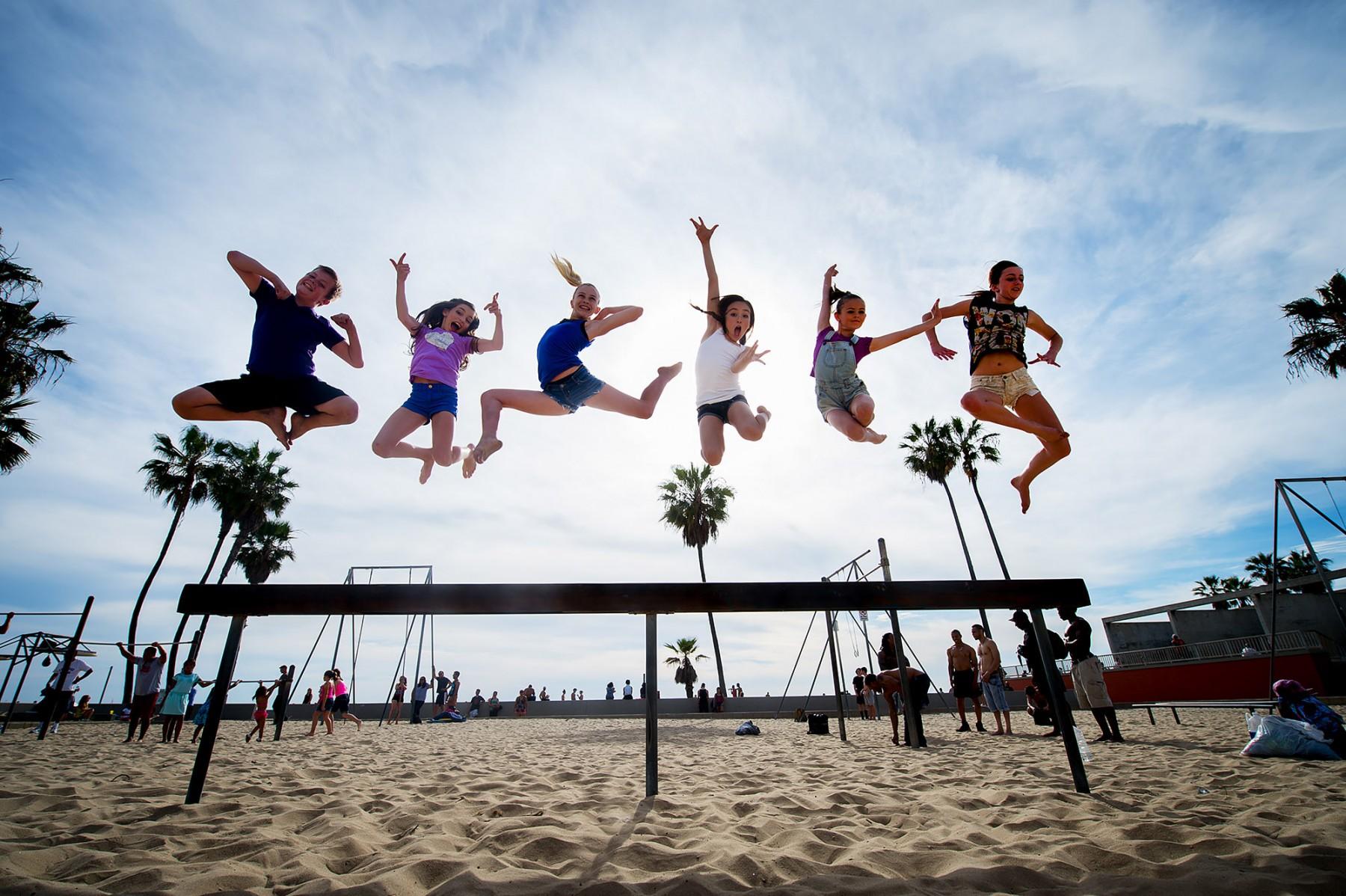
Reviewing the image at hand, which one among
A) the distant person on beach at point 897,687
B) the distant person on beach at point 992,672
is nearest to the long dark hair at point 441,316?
the distant person on beach at point 897,687

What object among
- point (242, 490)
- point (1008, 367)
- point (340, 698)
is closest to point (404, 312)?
point (1008, 367)

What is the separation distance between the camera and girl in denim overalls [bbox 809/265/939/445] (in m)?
4.98

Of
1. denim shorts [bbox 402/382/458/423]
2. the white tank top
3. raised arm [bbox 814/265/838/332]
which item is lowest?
denim shorts [bbox 402/382/458/423]

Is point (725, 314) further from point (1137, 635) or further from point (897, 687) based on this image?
point (1137, 635)

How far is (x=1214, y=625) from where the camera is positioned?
66.1 feet

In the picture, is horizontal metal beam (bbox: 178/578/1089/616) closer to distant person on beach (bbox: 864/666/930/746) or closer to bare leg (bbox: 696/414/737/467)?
bare leg (bbox: 696/414/737/467)

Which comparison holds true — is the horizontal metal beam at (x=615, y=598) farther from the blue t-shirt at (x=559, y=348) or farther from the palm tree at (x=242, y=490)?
the palm tree at (x=242, y=490)

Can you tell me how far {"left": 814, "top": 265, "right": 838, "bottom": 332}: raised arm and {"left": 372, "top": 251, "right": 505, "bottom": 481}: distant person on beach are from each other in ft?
9.60

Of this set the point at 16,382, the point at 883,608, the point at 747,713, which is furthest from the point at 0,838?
the point at 747,713

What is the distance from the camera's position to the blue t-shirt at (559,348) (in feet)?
15.8

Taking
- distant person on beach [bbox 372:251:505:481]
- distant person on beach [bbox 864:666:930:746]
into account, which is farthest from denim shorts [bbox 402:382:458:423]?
distant person on beach [bbox 864:666:930:746]

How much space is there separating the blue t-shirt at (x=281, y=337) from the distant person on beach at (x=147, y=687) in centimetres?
1001

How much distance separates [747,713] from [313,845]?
1894 centimetres

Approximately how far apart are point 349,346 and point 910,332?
4442mm
